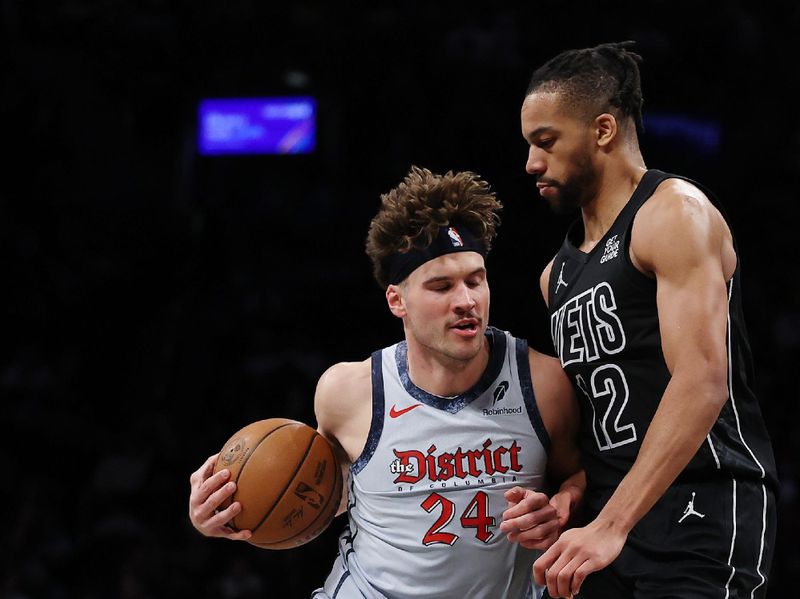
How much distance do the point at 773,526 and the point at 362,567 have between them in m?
1.18

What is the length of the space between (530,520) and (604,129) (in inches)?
39.3

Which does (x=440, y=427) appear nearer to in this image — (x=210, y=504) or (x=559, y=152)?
(x=210, y=504)

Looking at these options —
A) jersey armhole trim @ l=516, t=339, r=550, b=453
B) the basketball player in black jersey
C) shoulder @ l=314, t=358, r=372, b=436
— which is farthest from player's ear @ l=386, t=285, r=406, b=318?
the basketball player in black jersey

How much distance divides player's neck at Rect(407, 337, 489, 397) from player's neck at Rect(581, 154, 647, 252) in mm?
550

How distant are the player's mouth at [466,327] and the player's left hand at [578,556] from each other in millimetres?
784

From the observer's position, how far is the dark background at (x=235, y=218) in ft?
21.8

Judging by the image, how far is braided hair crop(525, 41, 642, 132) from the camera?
2.63 metres

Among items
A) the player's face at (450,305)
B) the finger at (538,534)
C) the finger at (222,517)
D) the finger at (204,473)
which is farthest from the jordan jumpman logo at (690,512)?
the finger at (204,473)

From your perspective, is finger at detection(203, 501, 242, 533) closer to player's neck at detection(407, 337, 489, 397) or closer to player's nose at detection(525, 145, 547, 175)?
player's neck at detection(407, 337, 489, 397)

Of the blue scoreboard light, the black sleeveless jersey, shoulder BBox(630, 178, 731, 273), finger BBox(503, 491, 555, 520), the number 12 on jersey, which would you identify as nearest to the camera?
shoulder BBox(630, 178, 731, 273)

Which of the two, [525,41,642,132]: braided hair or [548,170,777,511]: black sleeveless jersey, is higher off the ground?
[525,41,642,132]: braided hair

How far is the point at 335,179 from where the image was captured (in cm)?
852

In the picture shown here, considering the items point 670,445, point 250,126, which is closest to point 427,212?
point 670,445

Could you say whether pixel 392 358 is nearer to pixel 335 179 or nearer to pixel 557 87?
pixel 557 87
